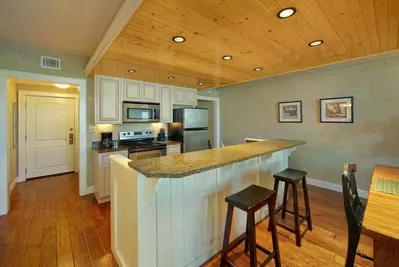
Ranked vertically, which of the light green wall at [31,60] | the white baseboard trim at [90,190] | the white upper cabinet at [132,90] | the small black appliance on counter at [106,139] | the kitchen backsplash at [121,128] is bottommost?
the white baseboard trim at [90,190]

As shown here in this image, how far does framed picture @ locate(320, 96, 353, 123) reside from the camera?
130 inches

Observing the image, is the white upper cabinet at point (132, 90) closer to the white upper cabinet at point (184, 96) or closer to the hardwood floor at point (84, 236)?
the white upper cabinet at point (184, 96)

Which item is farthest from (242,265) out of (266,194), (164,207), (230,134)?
(230,134)

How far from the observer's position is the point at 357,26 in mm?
1668

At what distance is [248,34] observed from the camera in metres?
1.79

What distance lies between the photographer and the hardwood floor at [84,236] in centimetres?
178

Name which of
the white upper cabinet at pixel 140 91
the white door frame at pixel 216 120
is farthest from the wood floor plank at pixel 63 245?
the white door frame at pixel 216 120

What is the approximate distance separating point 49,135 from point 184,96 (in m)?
3.54

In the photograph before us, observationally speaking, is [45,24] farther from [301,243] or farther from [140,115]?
[301,243]

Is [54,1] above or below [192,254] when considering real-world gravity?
above

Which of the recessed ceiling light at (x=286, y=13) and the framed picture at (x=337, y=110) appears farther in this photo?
the framed picture at (x=337, y=110)

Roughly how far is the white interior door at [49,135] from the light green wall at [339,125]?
192 inches

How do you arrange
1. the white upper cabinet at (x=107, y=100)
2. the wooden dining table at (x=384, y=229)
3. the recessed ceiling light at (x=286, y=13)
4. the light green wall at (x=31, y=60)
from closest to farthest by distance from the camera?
the wooden dining table at (x=384, y=229)
the recessed ceiling light at (x=286, y=13)
the light green wall at (x=31, y=60)
the white upper cabinet at (x=107, y=100)

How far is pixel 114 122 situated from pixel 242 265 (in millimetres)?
3010
